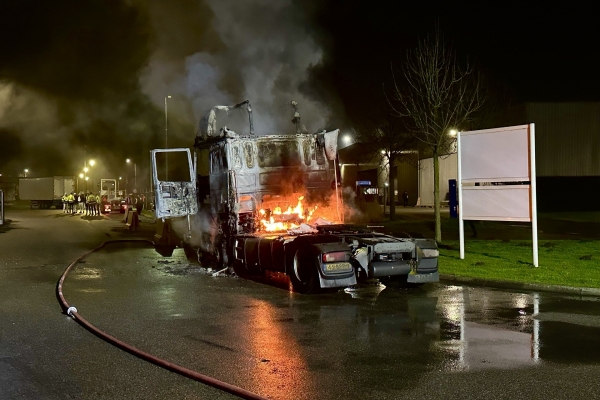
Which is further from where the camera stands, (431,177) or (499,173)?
(431,177)

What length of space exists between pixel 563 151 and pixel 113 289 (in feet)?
116

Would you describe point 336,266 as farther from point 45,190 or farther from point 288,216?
point 45,190

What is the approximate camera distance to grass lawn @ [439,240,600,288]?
36.3 feet

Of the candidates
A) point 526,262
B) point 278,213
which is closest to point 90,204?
point 278,213

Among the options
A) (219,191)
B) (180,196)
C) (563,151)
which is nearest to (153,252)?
(180,196)

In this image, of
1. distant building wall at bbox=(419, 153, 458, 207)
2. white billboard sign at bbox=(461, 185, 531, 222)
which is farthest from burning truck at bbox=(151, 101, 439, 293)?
distant building wall at bbox=(419, 153, 458, 207)

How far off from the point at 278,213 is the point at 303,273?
110 inches

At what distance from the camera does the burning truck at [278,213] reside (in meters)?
9.71

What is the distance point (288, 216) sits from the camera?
12727mm

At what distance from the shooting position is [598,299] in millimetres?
9625

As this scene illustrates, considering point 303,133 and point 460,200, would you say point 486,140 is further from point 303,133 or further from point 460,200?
point 303,133

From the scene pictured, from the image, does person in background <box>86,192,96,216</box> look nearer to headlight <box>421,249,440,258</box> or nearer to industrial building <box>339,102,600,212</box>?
industrial building <box>339,102,600,212</box>

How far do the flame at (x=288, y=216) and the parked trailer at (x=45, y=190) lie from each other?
50.8m

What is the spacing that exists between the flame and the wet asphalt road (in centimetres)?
123
